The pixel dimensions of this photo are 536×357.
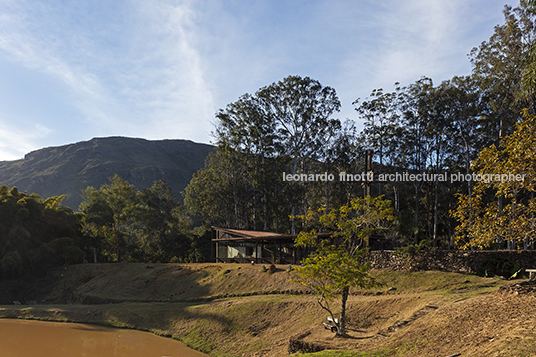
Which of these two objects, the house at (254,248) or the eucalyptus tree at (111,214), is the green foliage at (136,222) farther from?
the house at (254,248)

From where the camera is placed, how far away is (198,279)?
92.6 feet

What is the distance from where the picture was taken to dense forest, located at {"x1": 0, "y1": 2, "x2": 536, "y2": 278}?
33269mm

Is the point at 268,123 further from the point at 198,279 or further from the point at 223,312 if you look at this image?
the point at 223,312

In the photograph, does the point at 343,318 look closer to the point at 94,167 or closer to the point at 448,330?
the point at 448,330

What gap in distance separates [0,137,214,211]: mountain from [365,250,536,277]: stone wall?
12461cm

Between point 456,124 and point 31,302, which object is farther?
point 456,124

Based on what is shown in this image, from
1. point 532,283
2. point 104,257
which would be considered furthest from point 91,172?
point 532,283

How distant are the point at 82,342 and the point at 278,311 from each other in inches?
438

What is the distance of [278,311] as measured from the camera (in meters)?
18.5

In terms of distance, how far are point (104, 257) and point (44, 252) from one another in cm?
1151

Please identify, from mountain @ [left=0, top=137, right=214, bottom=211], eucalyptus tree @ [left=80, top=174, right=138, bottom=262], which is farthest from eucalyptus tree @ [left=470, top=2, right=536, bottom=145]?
mountain @ [left=0, top=137, right=214, bottom=211]

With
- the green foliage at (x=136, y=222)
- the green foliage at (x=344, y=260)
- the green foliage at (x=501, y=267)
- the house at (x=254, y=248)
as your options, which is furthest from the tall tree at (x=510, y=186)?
the green foliage at (x=136, y=222)

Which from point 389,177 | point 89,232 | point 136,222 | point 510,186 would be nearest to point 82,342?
point 510,186

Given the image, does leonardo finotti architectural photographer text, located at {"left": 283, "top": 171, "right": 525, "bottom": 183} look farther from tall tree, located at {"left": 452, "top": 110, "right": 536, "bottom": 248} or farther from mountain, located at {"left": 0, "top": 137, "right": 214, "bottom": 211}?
mountain, located at {"left": 0, "top": 137, "right": 214, "bottom": 211}
